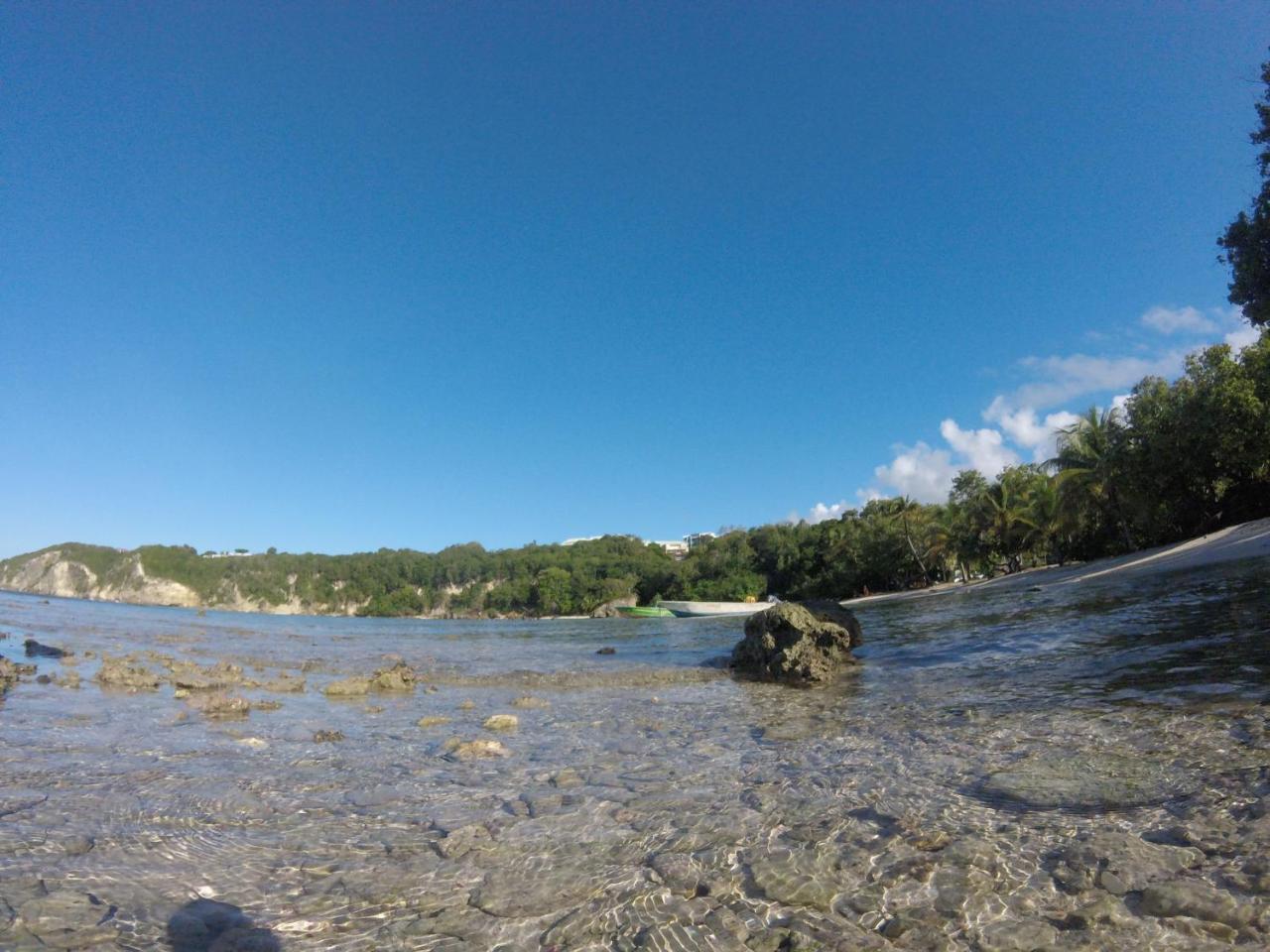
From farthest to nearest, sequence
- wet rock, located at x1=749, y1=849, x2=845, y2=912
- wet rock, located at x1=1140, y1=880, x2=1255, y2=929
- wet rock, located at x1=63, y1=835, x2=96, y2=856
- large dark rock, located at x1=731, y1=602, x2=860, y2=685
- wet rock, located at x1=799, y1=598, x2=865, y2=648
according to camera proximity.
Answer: wet rock, located at x1=799, y1=598, x2=865, y2=648, large dark rock, located at x1=731, y1=602, x2=860, y2=685, wet rock, located at x1=63, y1=835, x2=96, y2=856, wet rock, located at x1=749, y1=849, x2=845, y2=912, wet rock, located at x1=1140, y1=880, x2=1255, y2=929

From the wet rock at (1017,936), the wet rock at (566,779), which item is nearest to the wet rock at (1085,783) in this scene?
the wet rock at (1017,936)

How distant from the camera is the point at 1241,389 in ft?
105

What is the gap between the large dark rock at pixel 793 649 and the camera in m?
12.4

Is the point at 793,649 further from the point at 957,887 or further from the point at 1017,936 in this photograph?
the point at 1017,936

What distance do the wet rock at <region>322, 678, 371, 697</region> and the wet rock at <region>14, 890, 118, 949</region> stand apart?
889cm

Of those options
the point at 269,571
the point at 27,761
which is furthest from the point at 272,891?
the point at 269,571

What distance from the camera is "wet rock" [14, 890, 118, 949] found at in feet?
9.86

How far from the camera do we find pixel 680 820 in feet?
15.1

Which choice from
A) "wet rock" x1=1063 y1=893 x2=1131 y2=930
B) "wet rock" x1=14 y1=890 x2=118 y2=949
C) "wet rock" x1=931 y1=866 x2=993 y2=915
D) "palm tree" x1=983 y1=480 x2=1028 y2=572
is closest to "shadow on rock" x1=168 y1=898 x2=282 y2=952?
"wet rock" x1=14 y1=890 x2=118 y2=949

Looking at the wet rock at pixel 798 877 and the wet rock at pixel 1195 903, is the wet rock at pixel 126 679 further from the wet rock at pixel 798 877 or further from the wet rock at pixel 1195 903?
the wet rock at pixel 1195 903

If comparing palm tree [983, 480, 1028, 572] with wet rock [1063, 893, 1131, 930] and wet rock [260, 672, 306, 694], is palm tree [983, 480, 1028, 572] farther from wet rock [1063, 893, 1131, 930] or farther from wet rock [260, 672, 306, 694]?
wet rock [1063, 893, 1131, 930]

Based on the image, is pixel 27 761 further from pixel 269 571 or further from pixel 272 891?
pixel 269 571

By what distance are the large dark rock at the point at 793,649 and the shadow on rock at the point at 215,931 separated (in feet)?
32.9

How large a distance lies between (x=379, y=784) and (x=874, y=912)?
4.28 meters
